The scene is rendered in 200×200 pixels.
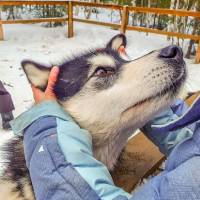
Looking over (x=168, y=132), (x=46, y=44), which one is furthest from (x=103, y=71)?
(x=46, y=44)

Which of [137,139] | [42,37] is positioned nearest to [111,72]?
[137,139]

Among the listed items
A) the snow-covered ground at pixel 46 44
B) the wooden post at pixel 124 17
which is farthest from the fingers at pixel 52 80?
the wooden post at pixel 124 17

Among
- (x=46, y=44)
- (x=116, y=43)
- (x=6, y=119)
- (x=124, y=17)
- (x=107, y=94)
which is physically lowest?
(x=46, y=44)

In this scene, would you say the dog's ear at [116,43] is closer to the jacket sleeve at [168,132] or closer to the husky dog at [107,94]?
the husky dog at [107,94]

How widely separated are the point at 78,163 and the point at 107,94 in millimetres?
359

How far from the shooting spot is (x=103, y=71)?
124 cm

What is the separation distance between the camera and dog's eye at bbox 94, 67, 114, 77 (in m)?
1.23

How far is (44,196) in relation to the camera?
849mm

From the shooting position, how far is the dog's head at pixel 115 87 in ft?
3.59

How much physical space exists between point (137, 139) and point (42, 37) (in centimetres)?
627

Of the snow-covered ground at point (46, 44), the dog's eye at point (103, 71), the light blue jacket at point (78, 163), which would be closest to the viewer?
the light blue jacket at point (78, 163)

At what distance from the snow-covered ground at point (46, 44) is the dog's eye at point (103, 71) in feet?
10.3

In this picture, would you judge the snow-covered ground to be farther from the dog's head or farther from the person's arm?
A: the person's arm

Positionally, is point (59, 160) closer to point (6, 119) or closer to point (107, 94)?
point (107, 94)
